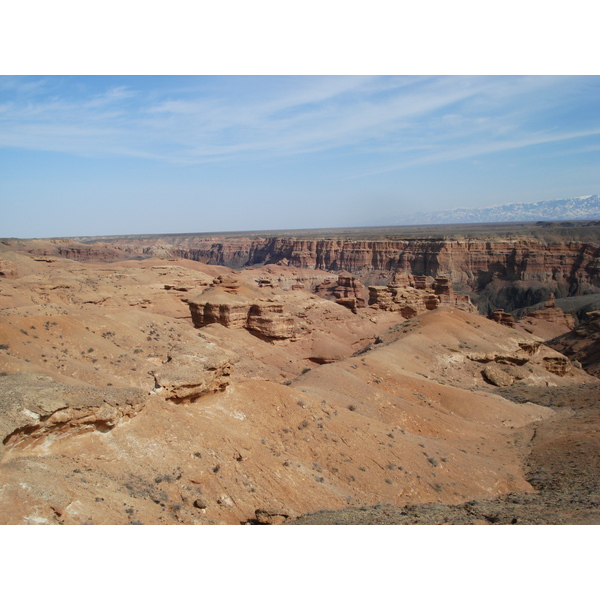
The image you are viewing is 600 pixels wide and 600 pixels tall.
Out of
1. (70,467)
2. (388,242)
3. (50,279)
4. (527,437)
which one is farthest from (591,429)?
(388,242)

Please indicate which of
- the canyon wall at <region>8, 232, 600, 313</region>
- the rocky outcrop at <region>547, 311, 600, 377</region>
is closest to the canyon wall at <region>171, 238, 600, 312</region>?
the canyon wall at <region>8, 232, 600, 313</region>

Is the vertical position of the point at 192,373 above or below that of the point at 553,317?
above

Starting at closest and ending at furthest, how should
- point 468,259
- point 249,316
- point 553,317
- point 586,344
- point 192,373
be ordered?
point 192,373
point 249,316
point 586,344
point 553,317
point 468,259

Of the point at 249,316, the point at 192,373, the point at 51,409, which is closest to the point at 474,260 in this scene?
the point at 249,316

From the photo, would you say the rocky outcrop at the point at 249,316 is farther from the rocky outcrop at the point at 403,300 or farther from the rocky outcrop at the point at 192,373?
the rocky outcrop at the point at 403,300

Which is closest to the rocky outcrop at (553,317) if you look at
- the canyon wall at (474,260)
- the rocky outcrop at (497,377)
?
the canyon wall at (474,260)

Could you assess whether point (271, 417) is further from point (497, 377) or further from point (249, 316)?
point (497, 377)

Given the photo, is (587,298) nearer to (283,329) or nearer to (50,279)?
(283,329)
